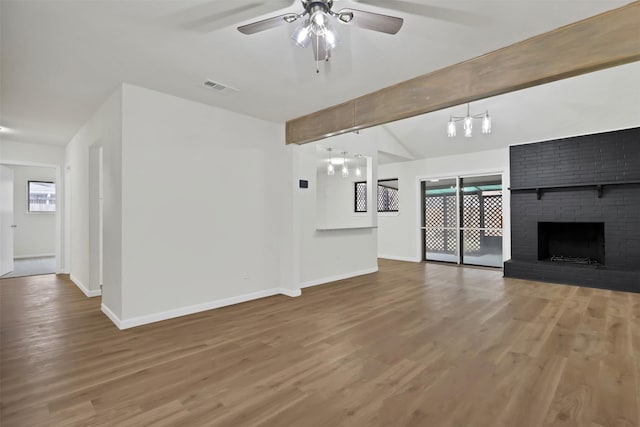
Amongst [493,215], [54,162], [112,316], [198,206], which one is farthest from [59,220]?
[493,215]

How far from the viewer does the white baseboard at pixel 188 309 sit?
3.22m

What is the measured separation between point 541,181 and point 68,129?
823 cm

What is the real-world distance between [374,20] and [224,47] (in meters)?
1.33

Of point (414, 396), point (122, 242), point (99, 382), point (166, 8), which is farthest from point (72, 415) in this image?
point (166, 8)

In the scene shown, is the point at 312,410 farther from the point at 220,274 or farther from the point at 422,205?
the point at 422,205

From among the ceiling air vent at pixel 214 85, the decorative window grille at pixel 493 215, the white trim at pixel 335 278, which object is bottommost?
the white trim at pixel 335 278

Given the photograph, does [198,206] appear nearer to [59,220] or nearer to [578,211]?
[59,220]

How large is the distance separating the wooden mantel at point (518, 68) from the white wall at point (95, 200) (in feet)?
8.70

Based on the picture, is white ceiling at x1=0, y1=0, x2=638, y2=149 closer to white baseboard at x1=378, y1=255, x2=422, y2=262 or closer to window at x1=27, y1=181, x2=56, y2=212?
white baseboard at x1=378, y1=255, x2=422, y2=262

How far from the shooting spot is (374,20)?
5.95 feet

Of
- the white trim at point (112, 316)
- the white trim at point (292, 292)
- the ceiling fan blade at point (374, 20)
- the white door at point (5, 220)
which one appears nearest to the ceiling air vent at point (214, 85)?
the ceiling fan blade at point (374, 20)

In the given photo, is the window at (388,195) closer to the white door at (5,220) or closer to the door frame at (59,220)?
the door frame at (59,220)

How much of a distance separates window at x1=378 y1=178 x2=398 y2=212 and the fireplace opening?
331 cm

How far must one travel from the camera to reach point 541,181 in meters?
5.70
